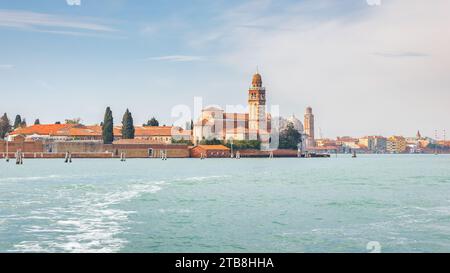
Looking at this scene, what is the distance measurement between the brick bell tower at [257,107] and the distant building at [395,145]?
293 feet

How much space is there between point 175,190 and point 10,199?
6671 mm

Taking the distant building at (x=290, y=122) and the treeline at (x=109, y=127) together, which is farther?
the distant building at (x=290, y=122)

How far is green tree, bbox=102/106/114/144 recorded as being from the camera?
6719 centimetres

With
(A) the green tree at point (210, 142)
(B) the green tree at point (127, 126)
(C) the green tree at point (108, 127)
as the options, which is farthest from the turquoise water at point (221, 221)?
(A) the green tree at point (210, 142)

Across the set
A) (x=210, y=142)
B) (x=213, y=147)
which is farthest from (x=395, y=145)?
(x=213, y=147)

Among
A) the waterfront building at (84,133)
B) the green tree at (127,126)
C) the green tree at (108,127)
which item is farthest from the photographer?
the waterfront building at (84,133)

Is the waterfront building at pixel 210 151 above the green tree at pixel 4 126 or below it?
below

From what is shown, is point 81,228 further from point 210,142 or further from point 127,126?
point 210,142

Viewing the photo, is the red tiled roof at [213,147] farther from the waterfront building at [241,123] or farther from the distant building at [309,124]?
the distant building at [309,124]

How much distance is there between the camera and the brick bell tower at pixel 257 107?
287 feet

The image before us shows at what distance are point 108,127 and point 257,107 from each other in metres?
27.6

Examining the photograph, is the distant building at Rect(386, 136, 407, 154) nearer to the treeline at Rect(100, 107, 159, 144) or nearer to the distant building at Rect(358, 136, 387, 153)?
the distant building at Rect(358, 136, 387, 153)

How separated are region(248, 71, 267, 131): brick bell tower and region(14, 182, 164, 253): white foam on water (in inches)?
2742

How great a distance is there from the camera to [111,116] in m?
67.8
